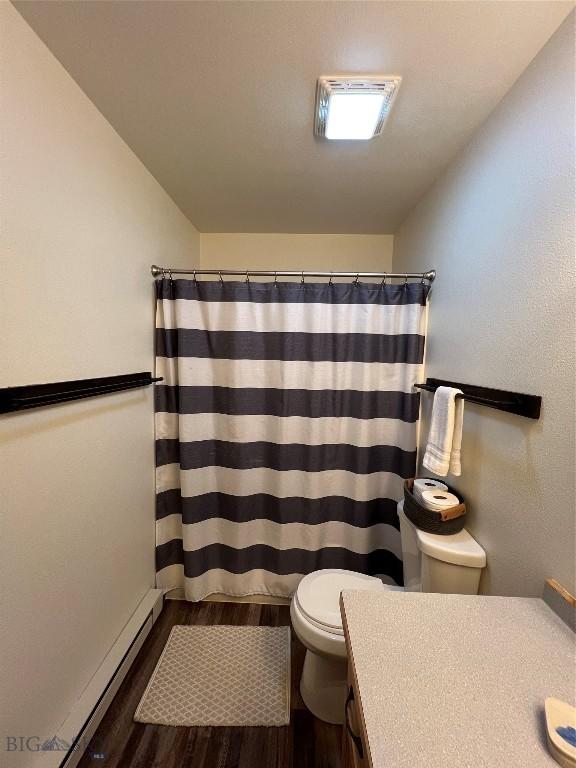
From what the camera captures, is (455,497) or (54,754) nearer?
(54,754)

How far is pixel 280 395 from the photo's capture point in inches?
68.6

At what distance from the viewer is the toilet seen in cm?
110

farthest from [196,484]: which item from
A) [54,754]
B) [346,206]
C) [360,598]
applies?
[346,206]

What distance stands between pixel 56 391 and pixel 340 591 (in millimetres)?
1264

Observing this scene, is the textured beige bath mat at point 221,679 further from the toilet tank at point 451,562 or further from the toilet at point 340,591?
the toilet tank at point 451,562

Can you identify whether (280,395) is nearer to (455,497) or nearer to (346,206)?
(455,497)

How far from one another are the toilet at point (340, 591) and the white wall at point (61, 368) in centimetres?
85

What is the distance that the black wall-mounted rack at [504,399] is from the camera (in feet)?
2.82

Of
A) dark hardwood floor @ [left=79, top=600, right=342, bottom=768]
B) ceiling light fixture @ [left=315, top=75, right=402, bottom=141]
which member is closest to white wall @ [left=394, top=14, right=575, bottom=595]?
ceiling light fixture @ [left=315, top=75, right=402, bottom=141]

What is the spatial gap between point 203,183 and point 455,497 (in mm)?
1896

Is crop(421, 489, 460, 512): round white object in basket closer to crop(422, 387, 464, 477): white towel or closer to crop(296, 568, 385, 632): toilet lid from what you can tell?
crop(422, 387, 464, 477): white towel

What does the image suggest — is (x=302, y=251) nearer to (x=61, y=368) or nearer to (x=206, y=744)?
(x=61, y=368)

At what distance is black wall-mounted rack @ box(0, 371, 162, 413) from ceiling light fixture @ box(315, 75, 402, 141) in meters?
1.28

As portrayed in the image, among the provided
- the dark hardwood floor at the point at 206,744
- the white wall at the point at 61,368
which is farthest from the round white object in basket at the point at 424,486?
the white wall at the point at 61,368
